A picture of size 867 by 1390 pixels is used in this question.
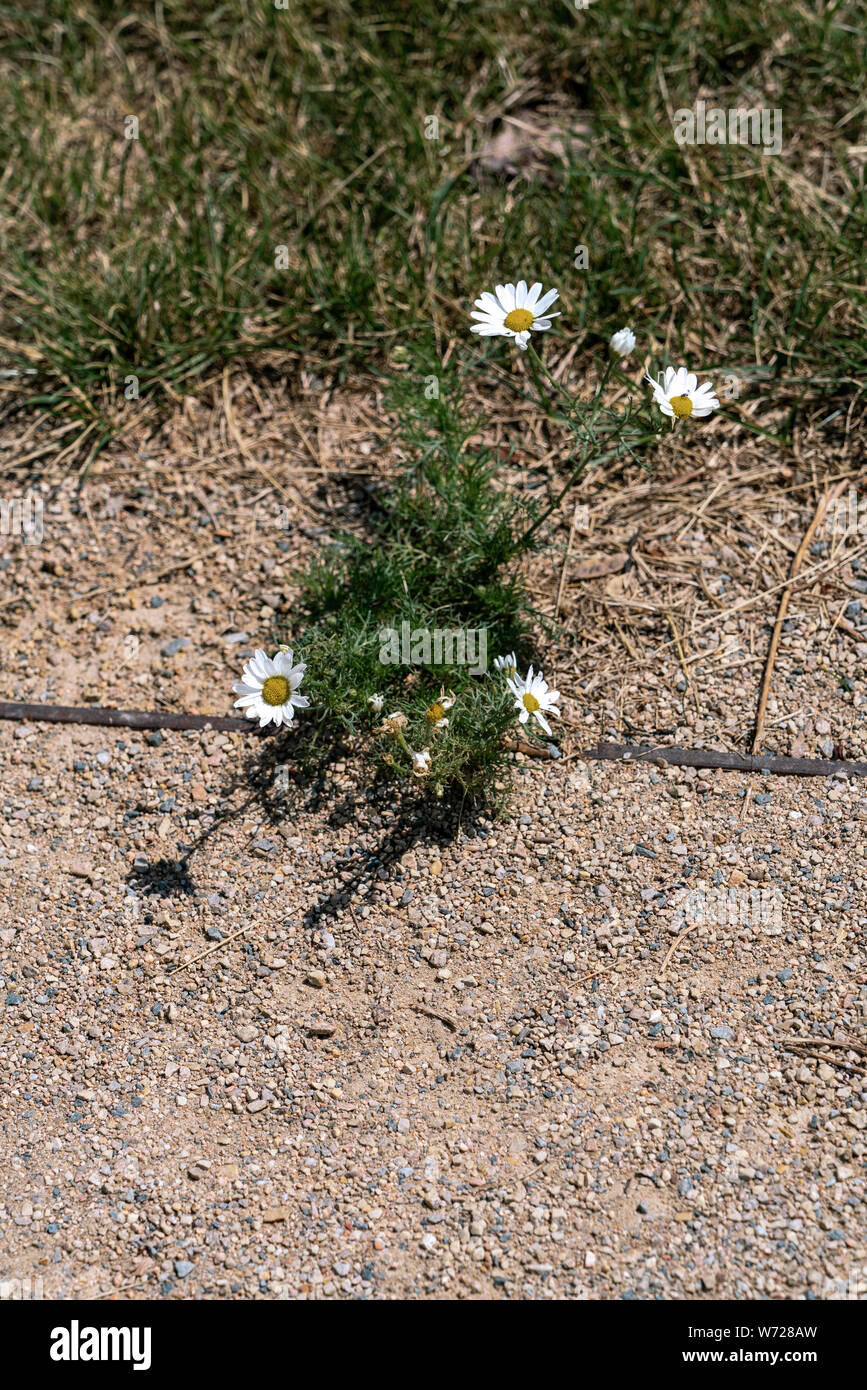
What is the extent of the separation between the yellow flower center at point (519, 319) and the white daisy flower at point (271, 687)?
974mm

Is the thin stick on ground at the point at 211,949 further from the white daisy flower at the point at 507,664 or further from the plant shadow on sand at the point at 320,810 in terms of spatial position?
the white daisy flower at the point at 507,664

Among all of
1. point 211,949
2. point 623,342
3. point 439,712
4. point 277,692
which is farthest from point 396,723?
point 623,342

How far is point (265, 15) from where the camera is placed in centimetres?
400

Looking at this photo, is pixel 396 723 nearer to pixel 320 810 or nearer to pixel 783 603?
pixel 320 810

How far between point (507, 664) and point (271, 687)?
0.58m

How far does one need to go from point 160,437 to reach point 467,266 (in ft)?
Result: 3.54

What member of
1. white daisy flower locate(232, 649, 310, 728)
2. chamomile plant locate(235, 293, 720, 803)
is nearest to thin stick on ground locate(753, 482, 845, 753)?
chamomile plant locate(235, 293, 720, 803)

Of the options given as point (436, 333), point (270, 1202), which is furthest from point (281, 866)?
point (436, 333)

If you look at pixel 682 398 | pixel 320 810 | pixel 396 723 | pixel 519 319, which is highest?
pixel 519 319

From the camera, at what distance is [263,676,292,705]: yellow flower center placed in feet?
8.93

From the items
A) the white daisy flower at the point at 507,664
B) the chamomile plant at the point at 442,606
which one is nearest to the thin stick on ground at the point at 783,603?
the chamomile plant at the point at 442,606

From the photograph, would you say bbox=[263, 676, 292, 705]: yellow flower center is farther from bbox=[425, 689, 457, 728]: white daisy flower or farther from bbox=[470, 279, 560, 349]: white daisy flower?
bbox=[470, 279, 560, 349]: white daisy flower

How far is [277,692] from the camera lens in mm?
2723

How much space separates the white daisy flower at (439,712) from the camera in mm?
2643
